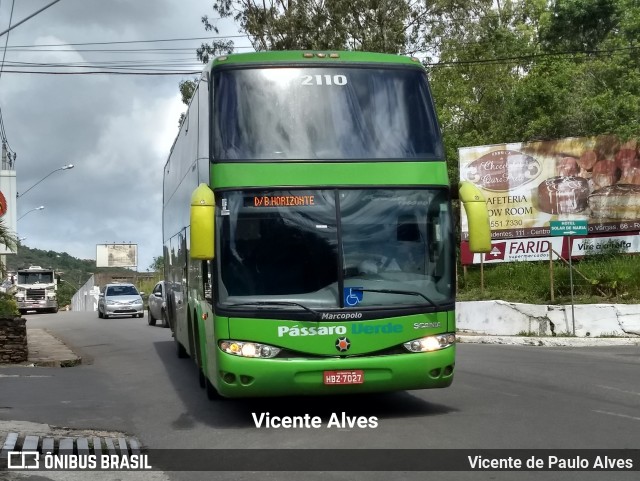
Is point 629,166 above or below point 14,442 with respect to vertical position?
above

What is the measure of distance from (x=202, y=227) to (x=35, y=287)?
146 feet

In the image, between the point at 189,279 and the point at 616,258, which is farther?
the point at 616,258

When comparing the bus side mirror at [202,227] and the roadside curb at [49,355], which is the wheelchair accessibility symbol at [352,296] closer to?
the bus side mirror at [202,227]

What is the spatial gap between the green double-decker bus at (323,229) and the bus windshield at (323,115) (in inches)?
0.6

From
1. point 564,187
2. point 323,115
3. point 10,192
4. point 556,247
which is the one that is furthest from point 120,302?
point 323,115

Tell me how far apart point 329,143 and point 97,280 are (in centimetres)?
9862

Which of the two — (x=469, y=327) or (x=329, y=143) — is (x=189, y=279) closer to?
(x=329, y=143)

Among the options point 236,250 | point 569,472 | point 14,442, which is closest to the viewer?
point 569,472

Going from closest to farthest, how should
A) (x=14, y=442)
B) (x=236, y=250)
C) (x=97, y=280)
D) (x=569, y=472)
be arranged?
(x=569, y=472) → (x=14, y=442) → (x=236, y=250) → (x=97, y=280)

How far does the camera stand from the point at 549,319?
24.2 meters

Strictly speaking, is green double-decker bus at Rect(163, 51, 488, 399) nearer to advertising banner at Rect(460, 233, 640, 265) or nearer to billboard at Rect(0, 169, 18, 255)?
advertising banner at Rect(460, 233, 640, 265)

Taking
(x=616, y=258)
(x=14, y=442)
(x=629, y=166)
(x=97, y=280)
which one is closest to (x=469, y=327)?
(x=616, y=258)

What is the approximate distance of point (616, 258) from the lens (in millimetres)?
27422

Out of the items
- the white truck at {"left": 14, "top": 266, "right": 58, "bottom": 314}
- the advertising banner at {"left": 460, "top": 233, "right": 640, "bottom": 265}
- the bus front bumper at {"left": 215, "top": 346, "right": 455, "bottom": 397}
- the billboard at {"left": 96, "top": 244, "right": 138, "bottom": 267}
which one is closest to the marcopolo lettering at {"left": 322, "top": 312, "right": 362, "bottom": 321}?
the bus front bumper at {"left": 215, "top": 346, "right": 455, "bottom": 397}
